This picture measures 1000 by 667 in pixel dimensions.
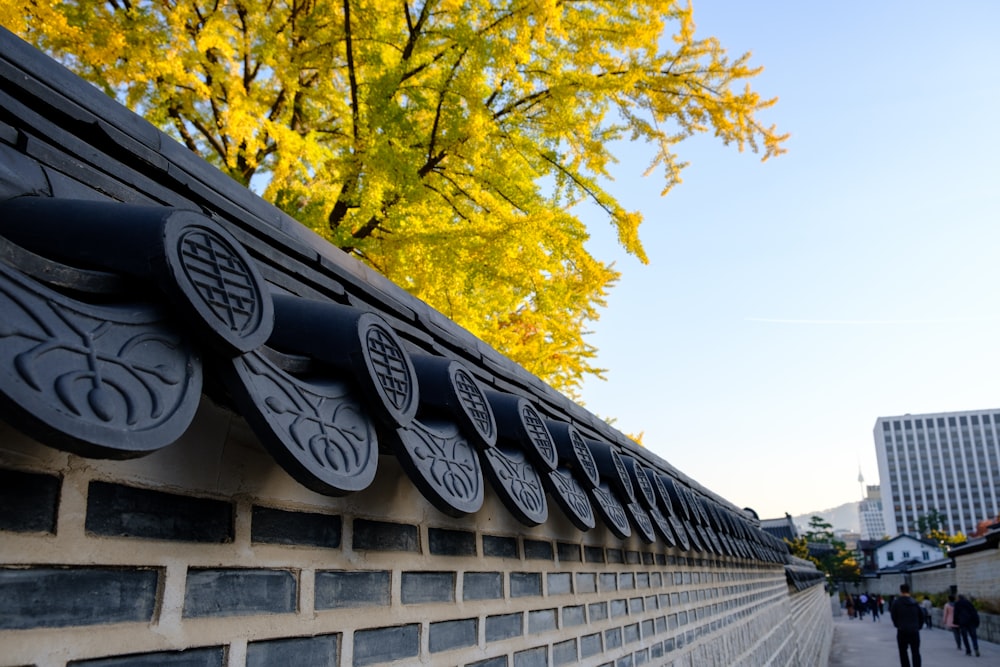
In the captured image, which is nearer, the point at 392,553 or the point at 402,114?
the point at 392,553

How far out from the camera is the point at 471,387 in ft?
5.97

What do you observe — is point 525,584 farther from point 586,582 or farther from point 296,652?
point 296,652

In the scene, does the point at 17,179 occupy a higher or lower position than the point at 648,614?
higher

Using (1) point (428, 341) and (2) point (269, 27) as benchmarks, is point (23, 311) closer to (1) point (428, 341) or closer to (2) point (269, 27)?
(1) point (428, 341)

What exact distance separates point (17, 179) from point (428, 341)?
1.32m

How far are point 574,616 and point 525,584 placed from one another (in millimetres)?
500

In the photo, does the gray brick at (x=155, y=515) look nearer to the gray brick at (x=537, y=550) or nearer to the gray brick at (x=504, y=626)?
the gray brick at (x=504, y=626)

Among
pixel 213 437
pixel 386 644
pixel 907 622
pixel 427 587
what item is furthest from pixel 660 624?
pixel 907 622

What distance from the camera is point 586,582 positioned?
3.00 metres

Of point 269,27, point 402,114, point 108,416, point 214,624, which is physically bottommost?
point 214,624

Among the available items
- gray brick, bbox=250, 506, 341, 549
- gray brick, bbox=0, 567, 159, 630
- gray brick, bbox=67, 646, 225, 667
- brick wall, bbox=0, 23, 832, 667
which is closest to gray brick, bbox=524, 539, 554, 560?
brick wall, bbox=0, 23, 832, 667

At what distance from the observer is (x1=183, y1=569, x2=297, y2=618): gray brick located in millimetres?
1133

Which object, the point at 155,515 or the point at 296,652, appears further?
the point at 296,652

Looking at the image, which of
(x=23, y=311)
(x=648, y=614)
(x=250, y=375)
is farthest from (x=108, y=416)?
(x=648, y=614)
